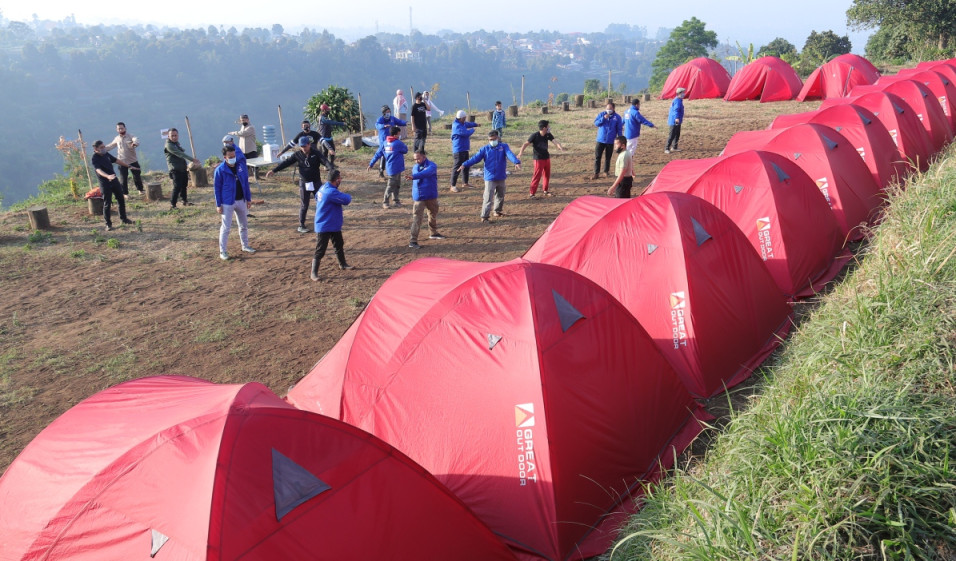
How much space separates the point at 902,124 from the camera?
12797 millimetres

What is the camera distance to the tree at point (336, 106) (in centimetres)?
2084

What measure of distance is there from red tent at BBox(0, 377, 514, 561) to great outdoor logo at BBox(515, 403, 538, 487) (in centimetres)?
70

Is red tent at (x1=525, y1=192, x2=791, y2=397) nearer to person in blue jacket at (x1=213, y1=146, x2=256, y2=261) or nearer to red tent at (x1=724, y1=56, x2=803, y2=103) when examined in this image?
person in blue jacket at (x1=213, y1=146, x2=256, y2=261)

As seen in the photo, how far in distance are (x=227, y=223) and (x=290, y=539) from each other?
A: 8317 millimetres

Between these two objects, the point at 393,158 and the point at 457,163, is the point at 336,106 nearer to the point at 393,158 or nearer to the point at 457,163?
the point at 457,163

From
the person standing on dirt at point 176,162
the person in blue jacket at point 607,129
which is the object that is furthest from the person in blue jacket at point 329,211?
the person in blue jacket at point 607,129

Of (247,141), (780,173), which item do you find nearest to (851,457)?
(780,173)

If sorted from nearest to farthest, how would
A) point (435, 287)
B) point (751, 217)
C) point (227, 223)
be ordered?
point (435, 287) → point (751, 217) → point (227, 223)

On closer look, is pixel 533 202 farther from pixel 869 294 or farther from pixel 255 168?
pixel 869 294

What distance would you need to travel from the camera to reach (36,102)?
273ft

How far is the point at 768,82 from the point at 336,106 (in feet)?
52.1

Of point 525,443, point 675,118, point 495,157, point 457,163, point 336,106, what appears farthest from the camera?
point 336,106

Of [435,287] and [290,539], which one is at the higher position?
[435,287]

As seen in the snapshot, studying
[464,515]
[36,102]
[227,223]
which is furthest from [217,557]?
[36,102]
